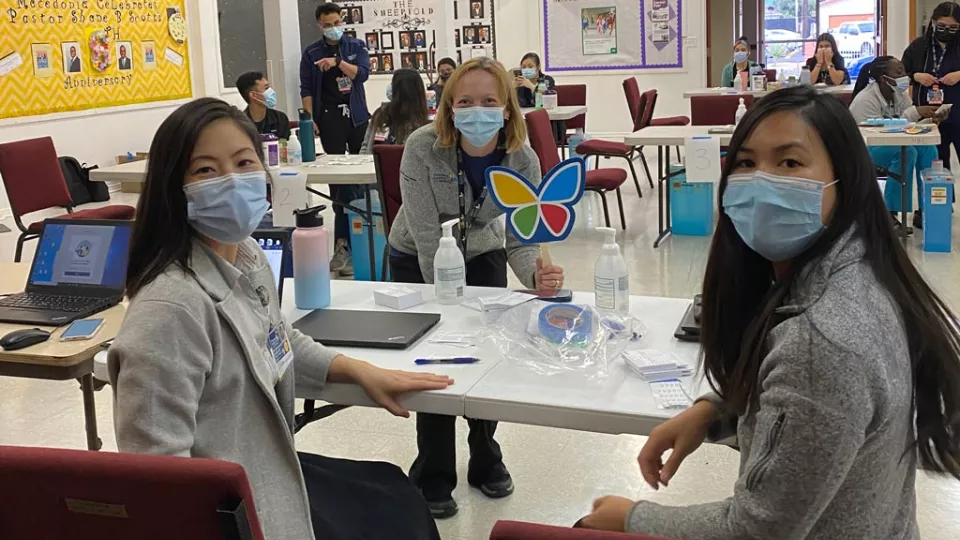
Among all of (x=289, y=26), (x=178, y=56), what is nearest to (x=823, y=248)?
(x=289, y=26)

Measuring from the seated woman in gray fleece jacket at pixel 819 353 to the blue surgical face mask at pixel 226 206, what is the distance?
2.54 feet

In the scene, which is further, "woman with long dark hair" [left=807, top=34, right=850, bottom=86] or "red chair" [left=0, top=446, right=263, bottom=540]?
"woman with long dark hair" [left=807, top=34, right=850, bottom=86]

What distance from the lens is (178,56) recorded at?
Result: 1000cm

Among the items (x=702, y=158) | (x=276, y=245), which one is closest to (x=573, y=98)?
(x=702, y=158)

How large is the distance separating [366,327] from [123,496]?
115cm

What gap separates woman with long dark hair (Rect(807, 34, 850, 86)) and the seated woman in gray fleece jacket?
8.25m

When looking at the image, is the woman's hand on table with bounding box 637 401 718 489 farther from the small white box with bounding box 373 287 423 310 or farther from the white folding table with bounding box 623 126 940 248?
the white folding table with bounding box 623 126 940 248

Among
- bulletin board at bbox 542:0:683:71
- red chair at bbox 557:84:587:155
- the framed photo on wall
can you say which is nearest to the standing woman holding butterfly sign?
red chair at bbox 557:84:587:155

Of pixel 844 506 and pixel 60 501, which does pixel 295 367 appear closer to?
pixel 60 501

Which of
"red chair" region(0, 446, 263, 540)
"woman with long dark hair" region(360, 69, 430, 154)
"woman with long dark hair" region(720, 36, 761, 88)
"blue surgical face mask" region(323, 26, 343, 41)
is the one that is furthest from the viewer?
"woman with long dark hair" region(720, 36, 761, 88)

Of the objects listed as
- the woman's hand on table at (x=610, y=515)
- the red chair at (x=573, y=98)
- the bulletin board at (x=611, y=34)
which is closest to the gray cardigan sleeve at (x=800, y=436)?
the woman's hand on table at (x=610, y=515)

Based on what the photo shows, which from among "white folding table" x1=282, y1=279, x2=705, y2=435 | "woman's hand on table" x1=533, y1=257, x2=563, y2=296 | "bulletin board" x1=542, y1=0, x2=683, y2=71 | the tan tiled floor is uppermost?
"bulletin board" x1=542, y1=0, x2=683, y2=71

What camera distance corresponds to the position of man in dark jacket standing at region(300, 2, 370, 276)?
273 inches

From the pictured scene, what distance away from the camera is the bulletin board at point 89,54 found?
314 inches
